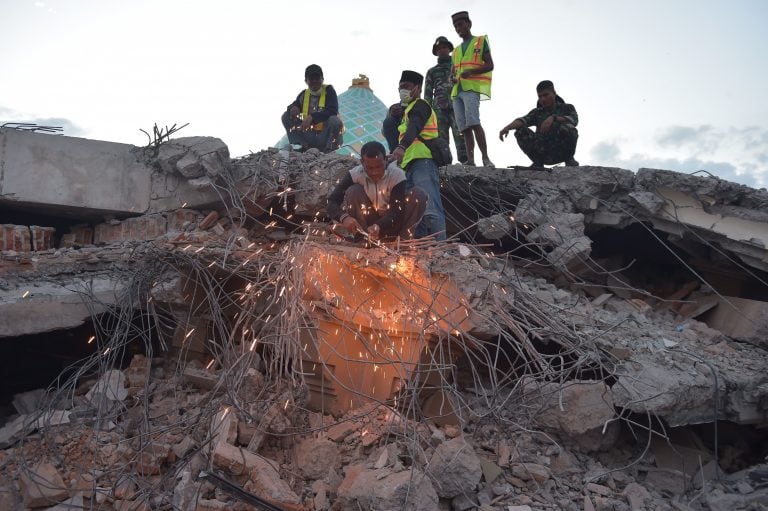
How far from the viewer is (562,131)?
6910 millimetres

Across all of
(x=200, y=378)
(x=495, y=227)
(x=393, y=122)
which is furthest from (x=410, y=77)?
(x=200, y=378)

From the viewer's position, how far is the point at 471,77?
6.93 m

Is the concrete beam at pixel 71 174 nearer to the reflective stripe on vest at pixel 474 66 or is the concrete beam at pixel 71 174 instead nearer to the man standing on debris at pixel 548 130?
the reflective stripe on vest at pixel 474 66

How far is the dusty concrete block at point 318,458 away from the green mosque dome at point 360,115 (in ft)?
22.3

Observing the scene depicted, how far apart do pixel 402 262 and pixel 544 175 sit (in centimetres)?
292

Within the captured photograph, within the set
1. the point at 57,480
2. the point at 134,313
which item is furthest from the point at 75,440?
the point at 134,313

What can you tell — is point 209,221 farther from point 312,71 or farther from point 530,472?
point 530,472

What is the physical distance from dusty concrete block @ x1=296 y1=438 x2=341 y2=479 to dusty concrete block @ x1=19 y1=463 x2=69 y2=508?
1437 mm

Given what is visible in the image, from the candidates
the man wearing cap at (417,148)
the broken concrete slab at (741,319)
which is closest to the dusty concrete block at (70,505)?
the man wearing cap at (417,148)

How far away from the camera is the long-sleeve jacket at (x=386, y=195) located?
5.35 metres

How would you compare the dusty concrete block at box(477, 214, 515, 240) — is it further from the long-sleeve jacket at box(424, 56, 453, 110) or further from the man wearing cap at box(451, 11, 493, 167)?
the long-sleeve jacket at box(424, 56, 453, 110)

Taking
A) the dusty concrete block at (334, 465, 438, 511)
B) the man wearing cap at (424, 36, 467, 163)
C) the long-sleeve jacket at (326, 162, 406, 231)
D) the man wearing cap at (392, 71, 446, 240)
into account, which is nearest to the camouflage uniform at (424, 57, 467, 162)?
the man wearing cap at (424, 36, 467, 163)

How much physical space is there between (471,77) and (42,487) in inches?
220

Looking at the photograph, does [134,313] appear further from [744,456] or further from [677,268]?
[677,268]
